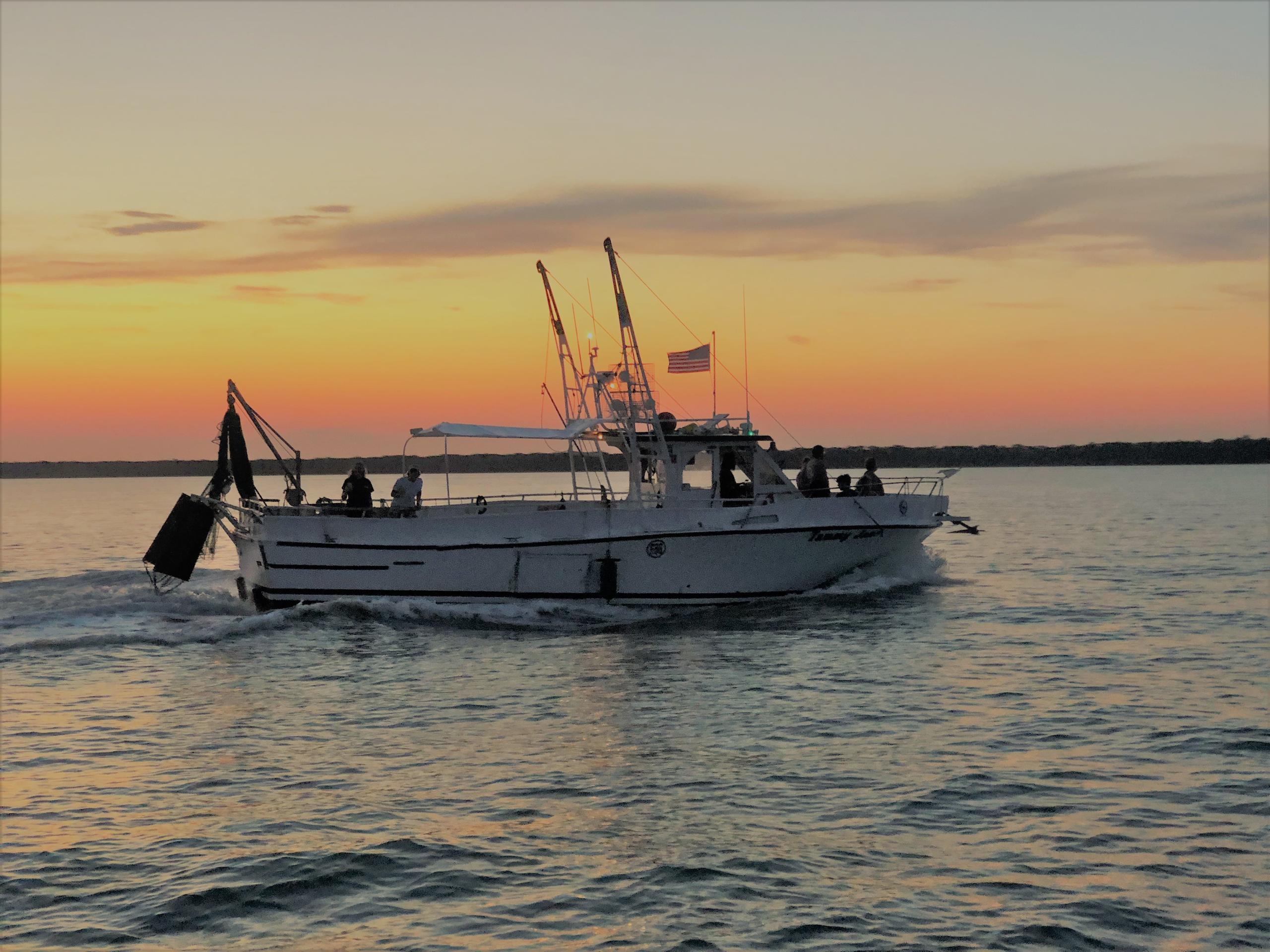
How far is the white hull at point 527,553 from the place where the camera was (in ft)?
79.7

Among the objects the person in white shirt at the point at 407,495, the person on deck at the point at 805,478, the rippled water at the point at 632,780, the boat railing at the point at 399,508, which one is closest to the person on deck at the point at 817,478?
the person on deck at the point at 805,478

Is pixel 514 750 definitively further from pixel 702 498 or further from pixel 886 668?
pixel 702 498

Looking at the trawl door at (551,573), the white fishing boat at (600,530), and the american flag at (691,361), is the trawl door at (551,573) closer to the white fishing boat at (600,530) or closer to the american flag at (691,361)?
the white fishing boat at (600,530)

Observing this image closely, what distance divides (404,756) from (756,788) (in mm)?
3927

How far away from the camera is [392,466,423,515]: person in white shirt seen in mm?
24844

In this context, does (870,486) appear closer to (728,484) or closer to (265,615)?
(728,484)

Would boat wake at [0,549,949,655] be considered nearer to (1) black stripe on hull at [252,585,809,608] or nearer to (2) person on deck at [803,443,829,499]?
(1) black stripe on hull at [252,585,809,608]

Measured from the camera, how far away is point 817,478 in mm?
26406

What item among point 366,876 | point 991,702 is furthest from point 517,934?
point 991,702

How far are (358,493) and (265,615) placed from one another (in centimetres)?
300

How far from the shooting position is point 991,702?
16.4 meters

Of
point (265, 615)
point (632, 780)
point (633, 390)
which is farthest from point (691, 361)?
point (632, 780)

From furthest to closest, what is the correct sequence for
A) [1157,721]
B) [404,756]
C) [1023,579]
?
[1023,579], [1157,721], [404,756]

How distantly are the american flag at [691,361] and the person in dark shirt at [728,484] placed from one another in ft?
6.58
